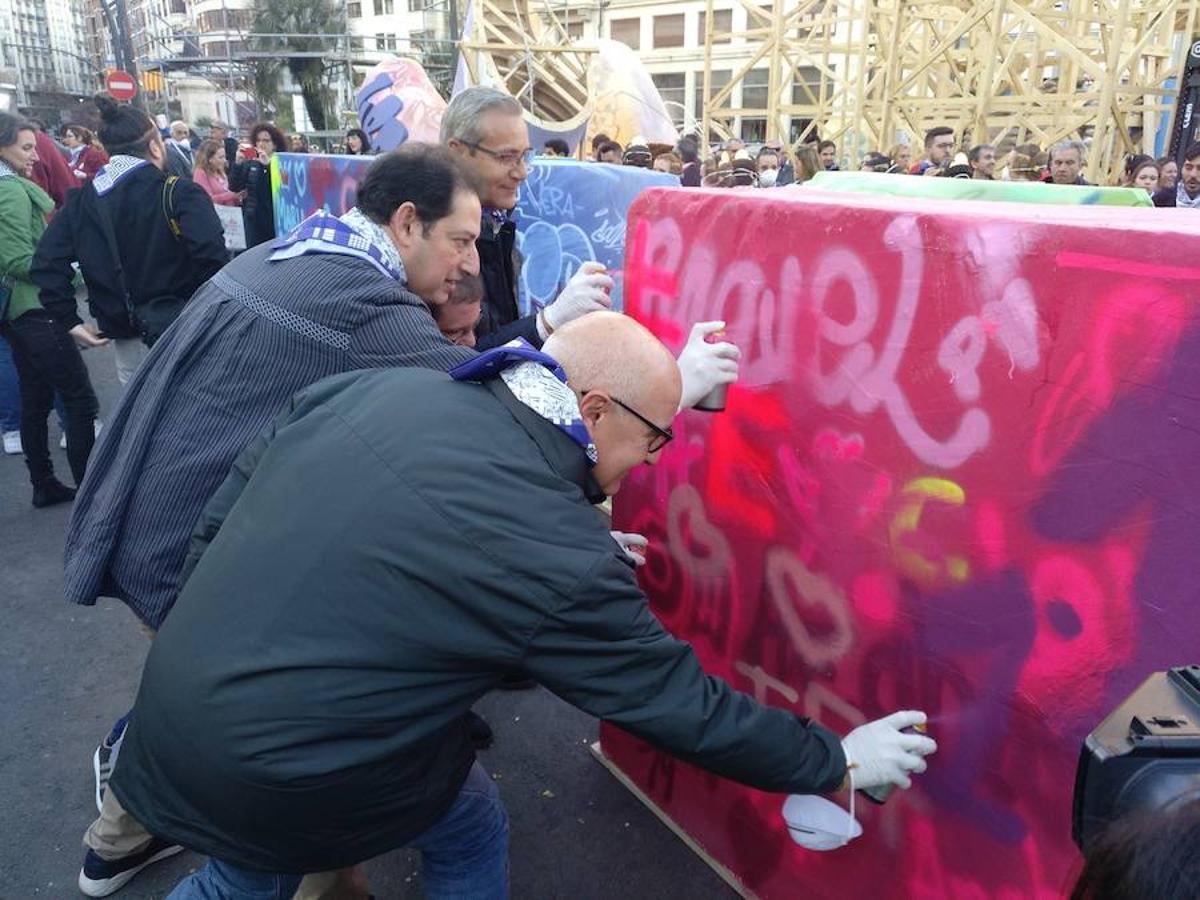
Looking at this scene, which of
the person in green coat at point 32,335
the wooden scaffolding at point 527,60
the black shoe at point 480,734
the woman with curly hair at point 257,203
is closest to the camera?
the black shoe at point 480,734

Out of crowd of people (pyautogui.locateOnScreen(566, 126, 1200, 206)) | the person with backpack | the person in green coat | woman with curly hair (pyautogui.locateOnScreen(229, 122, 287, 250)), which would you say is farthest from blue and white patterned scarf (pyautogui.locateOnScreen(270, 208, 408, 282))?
woman with curly hair (pyautogui.locateOnScreen(229, 122, 287, 250))

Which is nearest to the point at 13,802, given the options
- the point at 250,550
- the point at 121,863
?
the point at 121,863

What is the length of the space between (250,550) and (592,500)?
0.55 meters

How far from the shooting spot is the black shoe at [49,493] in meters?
4.32

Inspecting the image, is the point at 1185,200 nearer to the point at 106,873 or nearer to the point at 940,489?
the point at 940,489

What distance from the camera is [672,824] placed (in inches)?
90.4

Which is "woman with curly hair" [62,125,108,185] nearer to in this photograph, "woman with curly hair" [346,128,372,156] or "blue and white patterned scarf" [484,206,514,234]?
"woman with curly hair" [346,128,372,156]

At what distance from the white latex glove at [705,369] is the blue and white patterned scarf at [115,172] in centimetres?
292

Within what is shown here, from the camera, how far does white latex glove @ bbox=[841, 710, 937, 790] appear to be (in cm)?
141

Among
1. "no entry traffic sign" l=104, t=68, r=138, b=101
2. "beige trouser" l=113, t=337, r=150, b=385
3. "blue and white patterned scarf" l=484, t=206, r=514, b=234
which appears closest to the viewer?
"blue and white patterned scarf" l=484, t=206, r=514, b=234

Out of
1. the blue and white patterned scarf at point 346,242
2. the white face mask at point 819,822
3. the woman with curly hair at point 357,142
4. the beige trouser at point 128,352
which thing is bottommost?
the white face mask at point 819,822

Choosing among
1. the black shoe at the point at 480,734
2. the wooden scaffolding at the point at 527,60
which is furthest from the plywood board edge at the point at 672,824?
the wooden scaffolding at the point at 527,60

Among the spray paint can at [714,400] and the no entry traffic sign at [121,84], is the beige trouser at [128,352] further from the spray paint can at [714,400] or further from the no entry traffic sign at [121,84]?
the no entry traffic sign at [121,84]

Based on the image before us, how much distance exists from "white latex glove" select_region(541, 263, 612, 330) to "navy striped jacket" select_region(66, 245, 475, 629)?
57 cm
